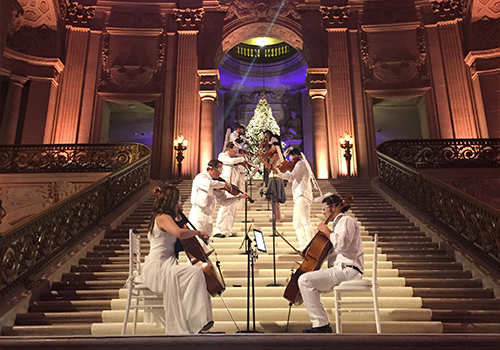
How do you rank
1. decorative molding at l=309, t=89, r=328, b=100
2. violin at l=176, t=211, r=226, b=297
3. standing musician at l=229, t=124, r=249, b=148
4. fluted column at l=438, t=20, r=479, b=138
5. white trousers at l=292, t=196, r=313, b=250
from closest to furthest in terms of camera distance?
violin at l=176, t=211, r=226, b=297 < white trousers at l=292, t=196, r=313, b=250 < standing musician at l=229, t=124, r=249, b=148 < fluted column at l=438, t=20, r=479, b=138 < decorative molding at l=309, t=89, r=328, b=100

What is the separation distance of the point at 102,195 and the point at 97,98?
829cm

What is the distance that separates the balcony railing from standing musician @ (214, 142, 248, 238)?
3.75 meters

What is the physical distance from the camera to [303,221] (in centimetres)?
679

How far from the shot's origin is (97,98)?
15.5m

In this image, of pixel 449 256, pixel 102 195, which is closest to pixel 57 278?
pixel 102 195

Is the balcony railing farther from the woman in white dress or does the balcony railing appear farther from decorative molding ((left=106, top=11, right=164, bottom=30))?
decorative molding ((left=106, top=11, right=164, bottom=30))

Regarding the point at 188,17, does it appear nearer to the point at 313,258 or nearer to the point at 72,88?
the point at 72,88

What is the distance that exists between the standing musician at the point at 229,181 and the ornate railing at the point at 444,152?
5.46m

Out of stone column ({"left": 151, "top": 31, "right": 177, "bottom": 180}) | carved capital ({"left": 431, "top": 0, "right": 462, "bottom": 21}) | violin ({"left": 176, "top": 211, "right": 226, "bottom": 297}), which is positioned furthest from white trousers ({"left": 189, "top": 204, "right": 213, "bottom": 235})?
carved capital ({"left": 431, "top": 0, "right": 462, "bottom": 21})

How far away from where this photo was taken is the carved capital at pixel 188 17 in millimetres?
16438

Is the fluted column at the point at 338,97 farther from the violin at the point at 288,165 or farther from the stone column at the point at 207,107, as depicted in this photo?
the violin at the point at 288,165

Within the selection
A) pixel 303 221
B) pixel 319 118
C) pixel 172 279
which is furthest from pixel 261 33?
pixel 172 279

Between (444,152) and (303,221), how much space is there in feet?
23.9

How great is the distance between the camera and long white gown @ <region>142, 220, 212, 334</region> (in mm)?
3863
